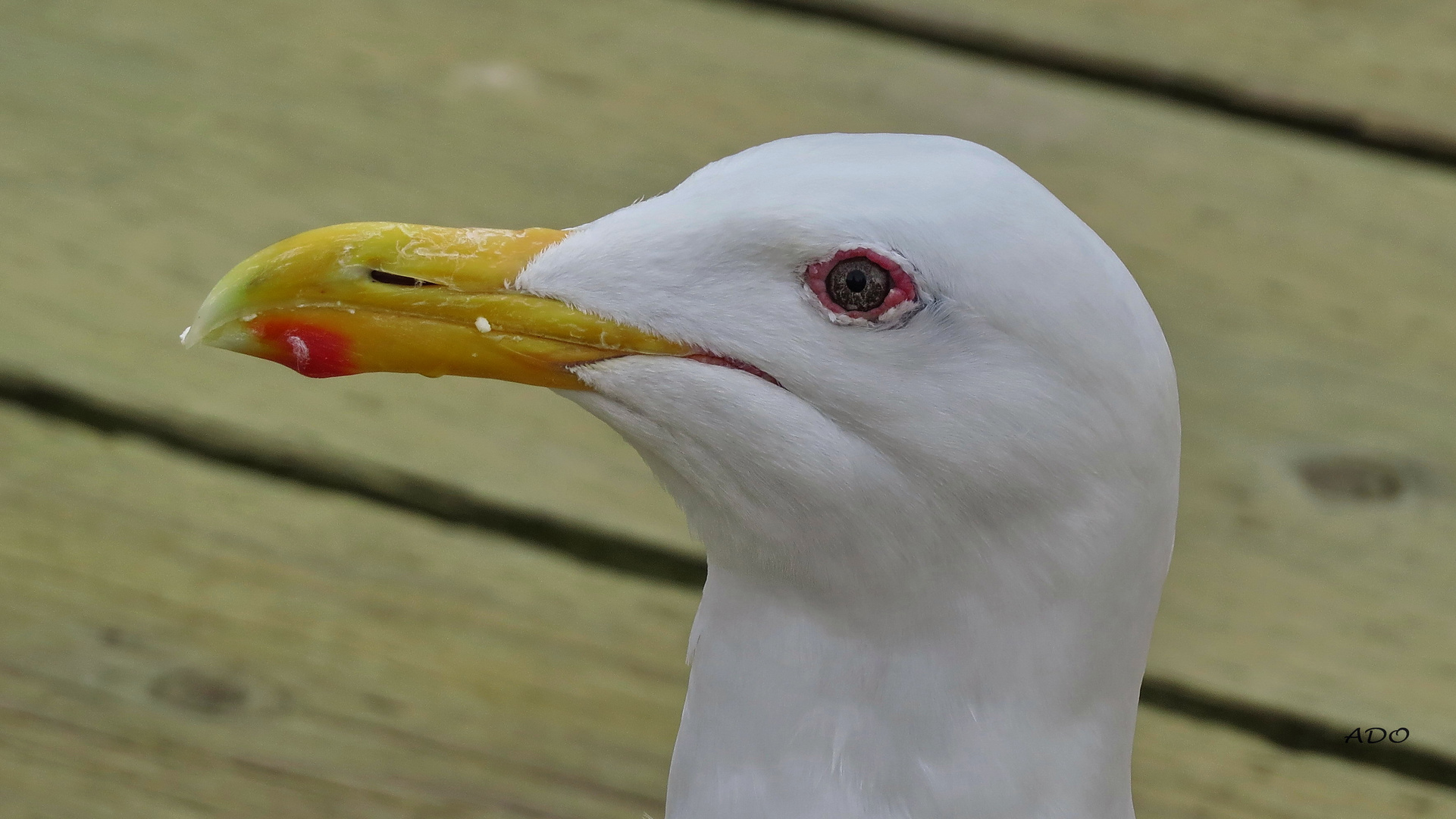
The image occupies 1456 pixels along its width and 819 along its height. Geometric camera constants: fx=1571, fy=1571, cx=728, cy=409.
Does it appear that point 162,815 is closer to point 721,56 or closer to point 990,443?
point 990,443

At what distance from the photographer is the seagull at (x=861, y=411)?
722mm

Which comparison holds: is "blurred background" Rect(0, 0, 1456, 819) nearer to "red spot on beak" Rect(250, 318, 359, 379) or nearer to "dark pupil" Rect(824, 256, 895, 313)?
A: "red spot on beak" Rect(250, 318, 359, 379)

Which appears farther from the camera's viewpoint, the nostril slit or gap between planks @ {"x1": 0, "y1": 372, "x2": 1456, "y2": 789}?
gap between planks @ {"x1": 0, "y1": 372, "x2": 1456, "y2": 789}

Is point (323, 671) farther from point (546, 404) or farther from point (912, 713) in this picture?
point (912, 713)

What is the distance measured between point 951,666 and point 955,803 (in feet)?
0.25

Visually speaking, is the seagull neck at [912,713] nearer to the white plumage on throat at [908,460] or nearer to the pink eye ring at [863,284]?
the white plumage on throat at [908,460]

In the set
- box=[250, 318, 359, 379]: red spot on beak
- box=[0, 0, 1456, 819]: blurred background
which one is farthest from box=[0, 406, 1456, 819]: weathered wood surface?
box=[250, 318, 359, 379]: red spot on beak

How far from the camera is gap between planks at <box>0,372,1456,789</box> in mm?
1241

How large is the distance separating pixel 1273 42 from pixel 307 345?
137cm

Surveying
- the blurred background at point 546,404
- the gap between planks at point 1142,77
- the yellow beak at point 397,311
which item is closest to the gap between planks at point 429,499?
the blurred background at point 546,404

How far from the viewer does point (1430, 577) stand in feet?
4.41

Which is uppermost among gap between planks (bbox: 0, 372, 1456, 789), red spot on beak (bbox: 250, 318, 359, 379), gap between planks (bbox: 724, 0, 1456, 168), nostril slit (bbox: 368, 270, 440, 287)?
nostril slit (bbox: 368, 270, 440, 287)

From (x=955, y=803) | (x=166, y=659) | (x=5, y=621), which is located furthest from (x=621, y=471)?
(x=955, y=803)

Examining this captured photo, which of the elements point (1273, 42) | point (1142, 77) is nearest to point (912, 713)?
point (1142, 77)
